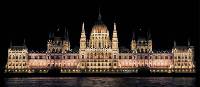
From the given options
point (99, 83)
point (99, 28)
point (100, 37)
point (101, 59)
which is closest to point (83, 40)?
point (100, 37)

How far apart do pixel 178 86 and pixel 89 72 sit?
53883 millimetres

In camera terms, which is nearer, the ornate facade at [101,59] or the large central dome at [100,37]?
the ornate facade at [101,59]

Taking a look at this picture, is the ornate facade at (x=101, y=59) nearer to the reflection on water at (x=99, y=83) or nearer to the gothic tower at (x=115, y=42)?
the gothic tower at (x=115, y=42)

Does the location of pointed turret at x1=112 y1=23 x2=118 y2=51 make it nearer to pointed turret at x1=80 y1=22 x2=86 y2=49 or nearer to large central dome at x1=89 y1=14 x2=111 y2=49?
large central dome at x1=89 y1=14 x2=111 y2=49

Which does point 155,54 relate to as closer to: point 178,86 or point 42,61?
point 42,61

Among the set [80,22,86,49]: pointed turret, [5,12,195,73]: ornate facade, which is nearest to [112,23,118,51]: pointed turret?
[5,12,195,73]: ornate facade

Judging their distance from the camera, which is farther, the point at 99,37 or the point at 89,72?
the point at 99,37

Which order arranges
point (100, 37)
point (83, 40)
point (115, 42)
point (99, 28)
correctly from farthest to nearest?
point (99, 28) → point (100, 37) → point (83, 40) → point (115, 42)

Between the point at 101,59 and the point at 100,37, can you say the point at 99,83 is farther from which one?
the point at 100,37

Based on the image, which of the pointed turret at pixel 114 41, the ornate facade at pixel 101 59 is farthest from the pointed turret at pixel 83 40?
the pointed turret at pixel 114 41

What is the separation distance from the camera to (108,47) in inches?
5221

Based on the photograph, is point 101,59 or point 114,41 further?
point 114,41

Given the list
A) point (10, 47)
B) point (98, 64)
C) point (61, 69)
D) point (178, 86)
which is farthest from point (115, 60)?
point (178, 86)

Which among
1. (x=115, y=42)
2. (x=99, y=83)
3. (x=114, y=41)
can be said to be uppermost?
(x=114, y=41)
